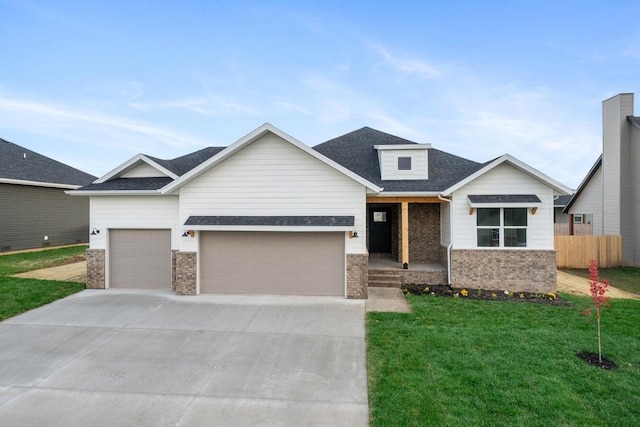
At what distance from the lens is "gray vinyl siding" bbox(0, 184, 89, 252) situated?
19.1 m

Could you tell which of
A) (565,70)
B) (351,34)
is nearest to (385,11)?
(351,34)

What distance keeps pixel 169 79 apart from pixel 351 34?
10.6m

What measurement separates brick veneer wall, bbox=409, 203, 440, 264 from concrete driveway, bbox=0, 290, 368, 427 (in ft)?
18.2

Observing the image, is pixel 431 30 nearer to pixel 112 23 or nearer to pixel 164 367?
pixel 112 23

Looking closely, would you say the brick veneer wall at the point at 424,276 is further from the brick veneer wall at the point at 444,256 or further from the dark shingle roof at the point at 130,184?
the dark shingle roof at the point at 130,184

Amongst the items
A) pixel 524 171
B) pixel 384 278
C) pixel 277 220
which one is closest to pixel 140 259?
pixel 277 220

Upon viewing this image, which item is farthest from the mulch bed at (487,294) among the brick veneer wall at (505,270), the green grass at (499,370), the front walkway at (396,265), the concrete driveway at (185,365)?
the concrete driveway at (185,365)

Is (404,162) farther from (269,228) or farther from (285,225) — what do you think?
(269,228)

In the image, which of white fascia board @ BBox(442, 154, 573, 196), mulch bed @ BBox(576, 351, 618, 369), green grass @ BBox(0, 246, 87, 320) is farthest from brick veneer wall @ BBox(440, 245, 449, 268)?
green grass @ BBox(0, 246, 87, 320)

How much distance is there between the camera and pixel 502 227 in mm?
10883

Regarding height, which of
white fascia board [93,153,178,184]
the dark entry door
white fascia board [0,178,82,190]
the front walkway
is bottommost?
the front walkway

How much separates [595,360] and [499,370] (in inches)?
79.2

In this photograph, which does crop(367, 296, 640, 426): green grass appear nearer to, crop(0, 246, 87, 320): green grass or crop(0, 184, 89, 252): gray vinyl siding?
crop(0, 246, 87, 320): green grass

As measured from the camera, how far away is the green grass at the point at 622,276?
39.0 feet
